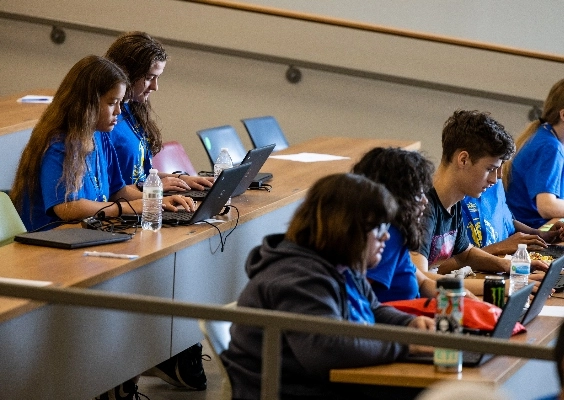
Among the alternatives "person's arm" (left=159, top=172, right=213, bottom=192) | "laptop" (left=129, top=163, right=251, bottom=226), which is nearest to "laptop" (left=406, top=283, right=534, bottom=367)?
"laptop" (left=129, top=163, right=251, bottom=226)

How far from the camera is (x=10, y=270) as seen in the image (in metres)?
2.89

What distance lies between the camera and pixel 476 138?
134 inches

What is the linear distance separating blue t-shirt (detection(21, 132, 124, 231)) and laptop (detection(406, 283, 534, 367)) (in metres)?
1.52

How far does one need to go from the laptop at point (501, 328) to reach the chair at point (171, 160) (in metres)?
2.40

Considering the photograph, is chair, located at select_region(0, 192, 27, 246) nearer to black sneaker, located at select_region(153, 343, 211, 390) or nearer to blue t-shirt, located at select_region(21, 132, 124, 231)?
blue t-shirt, located at select_region(21, 132, 124, 231)

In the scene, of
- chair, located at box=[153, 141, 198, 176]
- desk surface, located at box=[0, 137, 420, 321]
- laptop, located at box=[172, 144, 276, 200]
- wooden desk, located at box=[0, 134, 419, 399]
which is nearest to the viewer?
wooden desk, located at box=[0, 134, 419, 399]

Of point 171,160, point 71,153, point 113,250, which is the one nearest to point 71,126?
point 71,153

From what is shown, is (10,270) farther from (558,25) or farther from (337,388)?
(558,25)

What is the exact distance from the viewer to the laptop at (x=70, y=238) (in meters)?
3.17

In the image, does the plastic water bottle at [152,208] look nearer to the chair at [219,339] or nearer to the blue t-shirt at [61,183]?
the blue t-shirt at [61,183]

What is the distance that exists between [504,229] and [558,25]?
298cm

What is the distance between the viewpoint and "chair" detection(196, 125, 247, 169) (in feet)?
17.2

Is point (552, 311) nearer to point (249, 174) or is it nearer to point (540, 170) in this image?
point (249, 174)

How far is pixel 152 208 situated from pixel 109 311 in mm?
612
